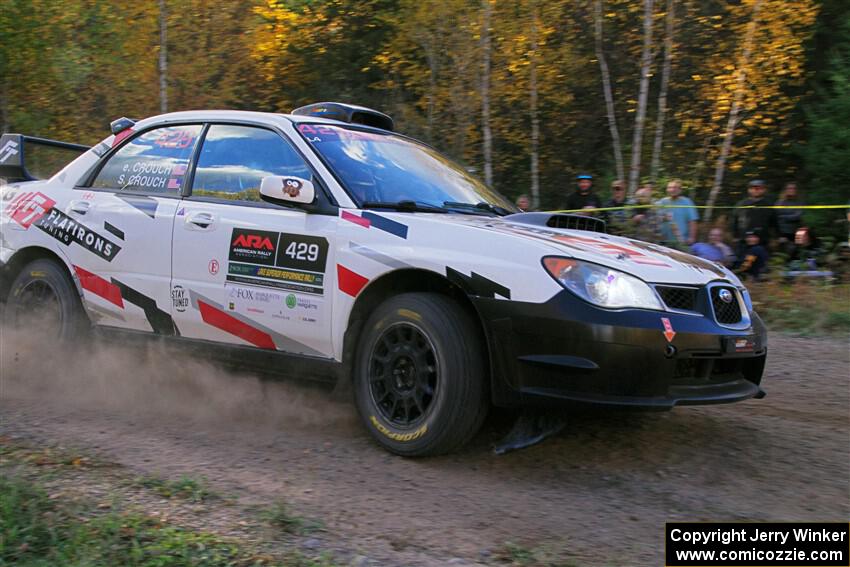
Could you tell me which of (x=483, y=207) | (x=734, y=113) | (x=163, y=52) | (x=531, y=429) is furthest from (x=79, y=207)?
(x=163, y=52)

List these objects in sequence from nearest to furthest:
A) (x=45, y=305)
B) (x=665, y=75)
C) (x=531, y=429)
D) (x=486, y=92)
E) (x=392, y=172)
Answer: (x=531, y=429), (x=392, y=172), (x=45, y=305), (x=665, y=75), (x=486, y=92)

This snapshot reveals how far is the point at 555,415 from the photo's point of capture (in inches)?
171

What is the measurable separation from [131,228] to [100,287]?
47 centimetres

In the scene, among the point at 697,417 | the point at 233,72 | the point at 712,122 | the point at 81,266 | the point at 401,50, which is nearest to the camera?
the point at 697,417

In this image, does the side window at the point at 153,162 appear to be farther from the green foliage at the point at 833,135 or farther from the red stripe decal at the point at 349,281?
the green foliage at the point at 833,135

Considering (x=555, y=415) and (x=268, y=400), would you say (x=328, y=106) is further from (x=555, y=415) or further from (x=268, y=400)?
(x=555, y=415)

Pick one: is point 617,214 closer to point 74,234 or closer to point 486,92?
point 486,92

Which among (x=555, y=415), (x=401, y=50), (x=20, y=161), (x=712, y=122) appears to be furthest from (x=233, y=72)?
(x=555, y=415)

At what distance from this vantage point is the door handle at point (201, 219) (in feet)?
16.1

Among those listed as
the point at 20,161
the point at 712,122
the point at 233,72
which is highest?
the point at 233,72

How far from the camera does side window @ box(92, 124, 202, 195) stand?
5.27 meters

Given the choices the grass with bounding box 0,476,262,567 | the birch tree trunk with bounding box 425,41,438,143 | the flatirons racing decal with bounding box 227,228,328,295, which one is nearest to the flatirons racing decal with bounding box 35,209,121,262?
the flatirons racing decal with bounding box 227,228,328,295

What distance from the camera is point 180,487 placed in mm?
3656

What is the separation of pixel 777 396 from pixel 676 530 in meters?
2.68
